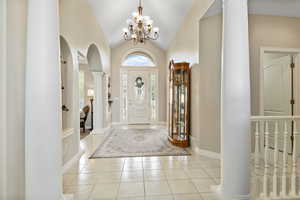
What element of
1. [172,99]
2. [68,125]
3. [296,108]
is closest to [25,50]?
[68,125]

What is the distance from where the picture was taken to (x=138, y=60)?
711 cm

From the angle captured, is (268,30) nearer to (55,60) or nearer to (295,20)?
(295,20)

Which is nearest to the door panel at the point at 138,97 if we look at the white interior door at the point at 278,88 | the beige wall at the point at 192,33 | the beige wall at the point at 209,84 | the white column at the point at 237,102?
the beige wall at the point at 192,33

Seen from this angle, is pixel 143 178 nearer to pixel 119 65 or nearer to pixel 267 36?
pixel 267 36

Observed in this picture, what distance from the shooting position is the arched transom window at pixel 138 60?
6.97 m

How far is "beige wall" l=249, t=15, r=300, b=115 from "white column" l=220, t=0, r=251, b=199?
173cm

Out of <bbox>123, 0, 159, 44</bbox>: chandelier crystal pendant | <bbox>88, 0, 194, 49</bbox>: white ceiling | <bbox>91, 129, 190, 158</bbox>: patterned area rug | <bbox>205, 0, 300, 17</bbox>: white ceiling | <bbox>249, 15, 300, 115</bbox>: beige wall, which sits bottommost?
<bbox>91, 129, 190, 158</bbox>: patterned area rug

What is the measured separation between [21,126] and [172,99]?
3510 millimetres

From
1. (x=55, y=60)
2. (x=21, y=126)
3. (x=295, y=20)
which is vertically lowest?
(x=21, y=126)

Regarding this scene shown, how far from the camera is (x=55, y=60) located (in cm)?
149

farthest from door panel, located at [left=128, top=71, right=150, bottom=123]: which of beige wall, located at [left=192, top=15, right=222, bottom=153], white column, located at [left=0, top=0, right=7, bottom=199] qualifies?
white column, located at [left=0, top=0, right=7, bottom=199]

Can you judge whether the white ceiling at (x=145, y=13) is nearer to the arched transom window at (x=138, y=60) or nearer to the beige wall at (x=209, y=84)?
the beige wall at (x=209, y=84)

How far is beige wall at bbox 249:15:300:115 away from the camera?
3.04 meters

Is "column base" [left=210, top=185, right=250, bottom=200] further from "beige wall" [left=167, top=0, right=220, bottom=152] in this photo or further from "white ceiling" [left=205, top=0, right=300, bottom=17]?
"white ceiling" [left=205, top=0, right=300, bottom=17]
